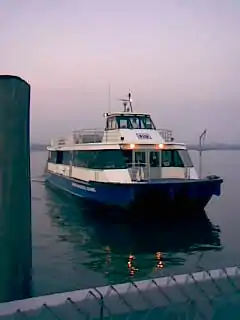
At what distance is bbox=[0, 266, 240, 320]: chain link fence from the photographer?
7.52 feet

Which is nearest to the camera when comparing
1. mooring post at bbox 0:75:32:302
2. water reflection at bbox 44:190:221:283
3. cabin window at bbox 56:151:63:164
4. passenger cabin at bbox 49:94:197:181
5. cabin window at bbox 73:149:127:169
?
mooring post at bbox 0:75:32:302

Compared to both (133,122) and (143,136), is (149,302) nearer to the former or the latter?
(143,136)

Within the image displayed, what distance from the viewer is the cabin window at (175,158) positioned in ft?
56.8

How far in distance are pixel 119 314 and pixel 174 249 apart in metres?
9.61

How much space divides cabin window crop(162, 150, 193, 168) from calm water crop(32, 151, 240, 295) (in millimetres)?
2400

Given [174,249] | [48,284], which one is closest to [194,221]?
[174,249]

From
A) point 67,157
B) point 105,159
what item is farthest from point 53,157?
point 105,159

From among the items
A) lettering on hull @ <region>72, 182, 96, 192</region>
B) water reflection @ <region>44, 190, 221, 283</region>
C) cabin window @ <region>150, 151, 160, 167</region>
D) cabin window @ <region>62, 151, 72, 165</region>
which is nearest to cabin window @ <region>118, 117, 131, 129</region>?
cabin window @ <region>150, 151, 160, 167</region>

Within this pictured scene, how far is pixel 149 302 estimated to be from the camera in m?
2.46

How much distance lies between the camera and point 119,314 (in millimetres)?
2381

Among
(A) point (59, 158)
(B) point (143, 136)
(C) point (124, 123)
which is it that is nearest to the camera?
(B) point (143, 136)

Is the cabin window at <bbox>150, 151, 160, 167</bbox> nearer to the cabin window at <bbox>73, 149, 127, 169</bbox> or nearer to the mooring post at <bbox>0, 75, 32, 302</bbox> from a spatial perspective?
the cabin window at <bbox>73, 149, 127, 169</bbox>

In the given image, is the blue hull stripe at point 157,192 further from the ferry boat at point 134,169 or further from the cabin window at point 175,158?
the cabin window at point 175,158

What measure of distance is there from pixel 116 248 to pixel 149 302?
31.3ft
